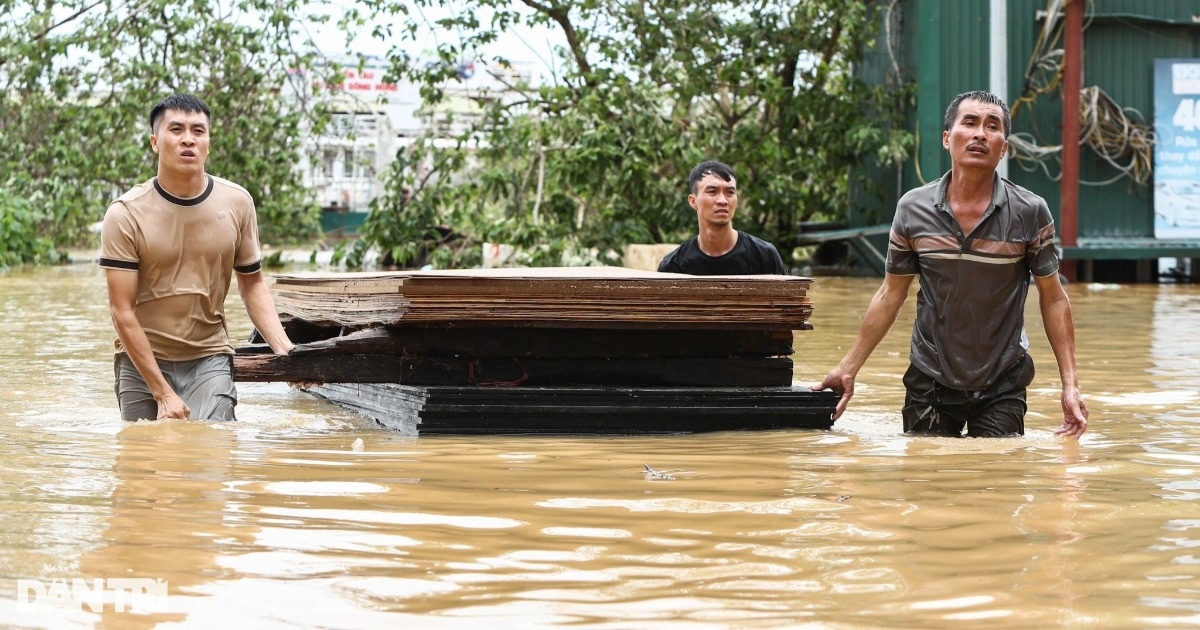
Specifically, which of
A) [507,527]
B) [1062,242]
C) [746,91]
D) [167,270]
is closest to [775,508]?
[507,527]

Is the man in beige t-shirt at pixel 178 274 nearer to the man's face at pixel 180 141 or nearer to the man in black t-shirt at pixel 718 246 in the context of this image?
the man's face at pixel 180 141

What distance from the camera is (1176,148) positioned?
61.3ft

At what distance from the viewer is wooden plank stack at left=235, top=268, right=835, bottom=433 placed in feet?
18.5

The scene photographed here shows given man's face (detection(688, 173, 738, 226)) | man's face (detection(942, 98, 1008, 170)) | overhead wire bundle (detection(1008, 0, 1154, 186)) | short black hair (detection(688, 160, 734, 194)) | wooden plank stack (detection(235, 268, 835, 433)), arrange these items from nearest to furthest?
man's face (detection(942, 98, 1008, 170))
wooden plank stack (detection(235, 268, 835, 433))
man's face (detection(688, 173, 738, 226))
short black hair (detection(688, 160, 734, 194))
overhead wire bundle (detection(1008, 0, 1154, 186))

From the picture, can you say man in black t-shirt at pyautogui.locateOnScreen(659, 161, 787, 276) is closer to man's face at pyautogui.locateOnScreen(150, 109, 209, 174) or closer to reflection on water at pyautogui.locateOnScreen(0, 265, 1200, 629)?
reflection on water at pyautogui.locateOnScreen(0, 265, 1200, 629)

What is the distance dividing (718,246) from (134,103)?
1563 centimetres

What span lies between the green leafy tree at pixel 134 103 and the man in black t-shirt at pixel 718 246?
43.3 ft

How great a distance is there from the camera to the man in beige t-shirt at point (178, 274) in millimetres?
5672

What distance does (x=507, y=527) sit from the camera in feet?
12.7

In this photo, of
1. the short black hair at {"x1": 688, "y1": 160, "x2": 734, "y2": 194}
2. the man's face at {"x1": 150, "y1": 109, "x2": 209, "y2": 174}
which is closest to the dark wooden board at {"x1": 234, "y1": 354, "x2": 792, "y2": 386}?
the man's face at {"x1": 150, "y1": 109, "x2": 209, "y2": 174}

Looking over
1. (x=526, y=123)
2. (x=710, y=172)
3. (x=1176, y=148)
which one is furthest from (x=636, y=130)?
(x=710, y=172)

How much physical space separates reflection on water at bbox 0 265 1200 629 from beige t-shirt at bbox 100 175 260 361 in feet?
1.38

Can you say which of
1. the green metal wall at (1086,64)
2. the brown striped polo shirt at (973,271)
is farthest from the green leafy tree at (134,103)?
the brown striped polo shirt at (973,271)

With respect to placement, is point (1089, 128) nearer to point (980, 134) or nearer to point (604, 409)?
point (980, 134)
